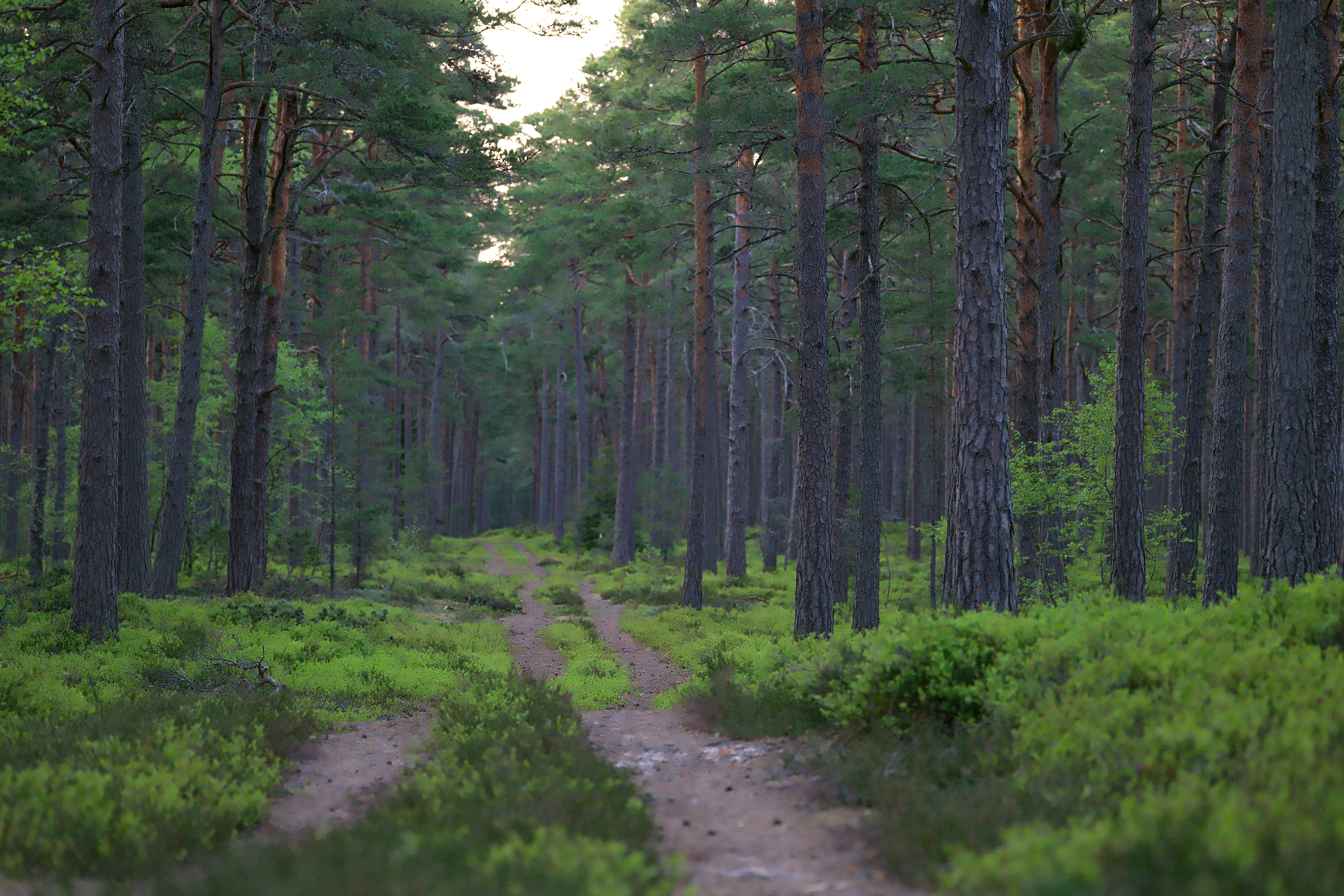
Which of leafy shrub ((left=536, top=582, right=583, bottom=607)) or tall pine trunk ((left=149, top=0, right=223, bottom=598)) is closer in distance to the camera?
tall pine trunk ((left=149, top=0, right=223, bottom=598))

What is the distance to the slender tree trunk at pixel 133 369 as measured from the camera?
564 inches

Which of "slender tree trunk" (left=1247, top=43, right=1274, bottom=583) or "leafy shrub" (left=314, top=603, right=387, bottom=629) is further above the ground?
"slender tree trunk" (left=1247, top=43, right=1274, bottom=583)

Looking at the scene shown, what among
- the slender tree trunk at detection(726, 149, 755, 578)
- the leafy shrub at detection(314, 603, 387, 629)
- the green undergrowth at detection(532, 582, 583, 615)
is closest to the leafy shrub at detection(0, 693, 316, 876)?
the leafy shrub at detection(314, 603, 387, 629)

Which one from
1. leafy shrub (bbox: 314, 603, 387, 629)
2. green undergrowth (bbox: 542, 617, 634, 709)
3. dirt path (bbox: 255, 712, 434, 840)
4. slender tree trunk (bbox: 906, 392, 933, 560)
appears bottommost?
green undergrowth (bbox: 542, 617, 634, 709)

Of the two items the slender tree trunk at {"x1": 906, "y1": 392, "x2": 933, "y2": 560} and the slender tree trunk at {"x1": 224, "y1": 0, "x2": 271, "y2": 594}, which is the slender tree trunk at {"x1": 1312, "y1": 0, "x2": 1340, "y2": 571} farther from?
the slender tree trunk at {"x1": 906, "y1": 392, "x2": 933, "y2": 560}

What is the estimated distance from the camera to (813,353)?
450 inches

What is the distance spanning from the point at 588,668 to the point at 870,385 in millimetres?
5666

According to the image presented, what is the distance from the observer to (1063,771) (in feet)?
14.9

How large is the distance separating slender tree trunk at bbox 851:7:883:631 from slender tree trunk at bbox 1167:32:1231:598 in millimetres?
5139

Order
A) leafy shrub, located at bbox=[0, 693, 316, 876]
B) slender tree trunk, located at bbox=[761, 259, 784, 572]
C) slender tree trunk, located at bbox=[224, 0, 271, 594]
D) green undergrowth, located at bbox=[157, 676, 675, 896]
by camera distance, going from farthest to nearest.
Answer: slender tree trunk, located at bbox=[761, 259, 784, 572], slender tree trunk, located at bbox=[224, 0, 271, 594], leafy shrub, located at bbox=[0, 693, 316, 876], green undergrowth, located at bbox=[157, 676, 675, 896]

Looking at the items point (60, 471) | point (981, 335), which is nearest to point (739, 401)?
point (981, 335)

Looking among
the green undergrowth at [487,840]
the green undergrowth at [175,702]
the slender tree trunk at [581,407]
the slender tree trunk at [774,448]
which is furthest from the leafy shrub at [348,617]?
the slender tree trunk at [581,407]

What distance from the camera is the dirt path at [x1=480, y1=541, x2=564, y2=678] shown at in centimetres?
1251

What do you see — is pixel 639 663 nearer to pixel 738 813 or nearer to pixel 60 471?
pixel 738 813
